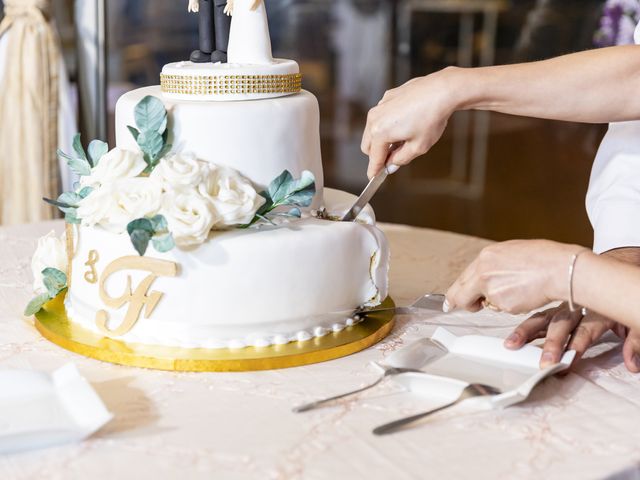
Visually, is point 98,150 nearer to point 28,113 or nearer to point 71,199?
point 71,199

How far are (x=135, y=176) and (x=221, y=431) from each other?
57 cm

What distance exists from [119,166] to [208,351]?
1.32 feet

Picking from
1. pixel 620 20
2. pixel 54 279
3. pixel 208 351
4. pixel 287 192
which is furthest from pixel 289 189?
pixel 620 20

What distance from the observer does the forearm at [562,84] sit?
1861mm

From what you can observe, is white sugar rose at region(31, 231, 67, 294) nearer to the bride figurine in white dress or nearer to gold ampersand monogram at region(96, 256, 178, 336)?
gold ampersand monogram at region(96, 256, 178, 336)

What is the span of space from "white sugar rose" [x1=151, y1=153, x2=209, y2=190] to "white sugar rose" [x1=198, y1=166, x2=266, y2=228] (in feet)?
0.06

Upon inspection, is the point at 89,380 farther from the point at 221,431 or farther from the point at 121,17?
the point at 121,17

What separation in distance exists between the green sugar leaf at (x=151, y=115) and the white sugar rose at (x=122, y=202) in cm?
12

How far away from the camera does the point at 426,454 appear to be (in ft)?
4.84

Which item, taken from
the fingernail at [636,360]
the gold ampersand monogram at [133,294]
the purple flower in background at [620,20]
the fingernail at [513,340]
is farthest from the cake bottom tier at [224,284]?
the purple flower in background at [620,20]

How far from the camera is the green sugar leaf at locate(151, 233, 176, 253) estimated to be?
1.75 m

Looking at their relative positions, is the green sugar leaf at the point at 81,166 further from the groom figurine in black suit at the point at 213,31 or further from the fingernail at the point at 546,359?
the fingernail at the point at 546,359

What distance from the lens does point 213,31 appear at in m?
2.14

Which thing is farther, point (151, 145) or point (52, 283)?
point (52, 283)
